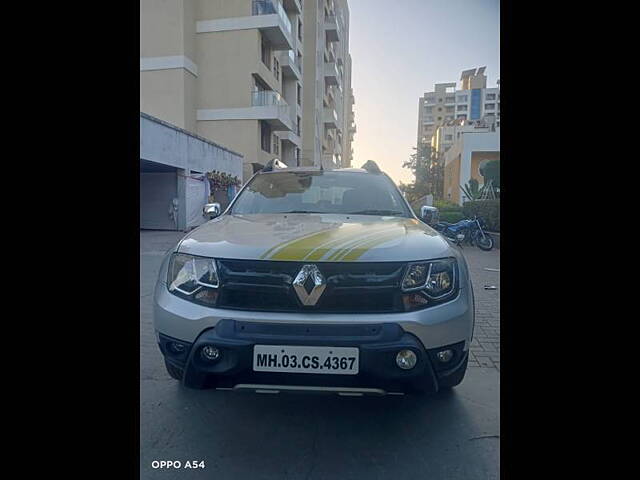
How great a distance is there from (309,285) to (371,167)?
6.77 ft

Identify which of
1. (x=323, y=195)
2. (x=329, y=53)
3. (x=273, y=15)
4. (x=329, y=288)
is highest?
(x=329, y=53)

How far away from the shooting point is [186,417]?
7.18 ft

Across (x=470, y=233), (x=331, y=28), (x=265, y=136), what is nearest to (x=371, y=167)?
(x=470, y=233)

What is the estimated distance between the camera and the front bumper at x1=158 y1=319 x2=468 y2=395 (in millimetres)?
1664

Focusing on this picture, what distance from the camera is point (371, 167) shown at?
353cm

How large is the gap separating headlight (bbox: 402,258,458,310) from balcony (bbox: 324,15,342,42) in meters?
39.9

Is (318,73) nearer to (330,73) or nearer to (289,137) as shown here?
(330,73)
